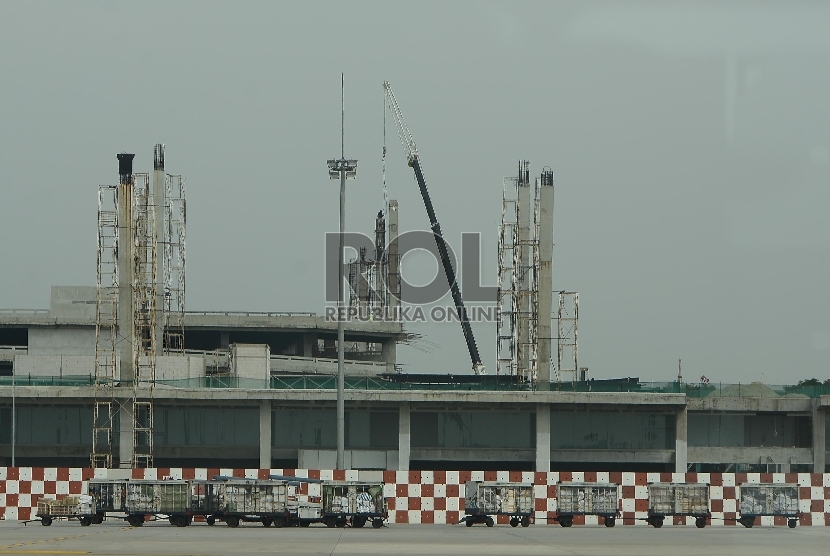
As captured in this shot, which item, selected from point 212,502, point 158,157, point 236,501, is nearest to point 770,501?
point 236,501

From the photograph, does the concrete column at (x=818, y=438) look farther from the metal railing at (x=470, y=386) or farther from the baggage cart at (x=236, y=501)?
the baggage cart at (x=236, y=501)

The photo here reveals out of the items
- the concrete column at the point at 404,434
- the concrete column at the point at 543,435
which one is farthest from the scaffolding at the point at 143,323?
the concrete column at the point at 543,435

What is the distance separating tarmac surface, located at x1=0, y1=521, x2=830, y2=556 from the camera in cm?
Result: 3400

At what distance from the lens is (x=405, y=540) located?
39188 millimetres

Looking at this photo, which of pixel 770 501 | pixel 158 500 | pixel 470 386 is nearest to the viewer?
pixel 158 500

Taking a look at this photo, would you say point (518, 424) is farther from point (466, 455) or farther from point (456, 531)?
point (456, 531)

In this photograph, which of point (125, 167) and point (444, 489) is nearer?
point (444, 489)

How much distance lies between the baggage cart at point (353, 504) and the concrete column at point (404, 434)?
32856 millimetres

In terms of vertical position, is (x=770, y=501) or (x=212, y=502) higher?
(x=212, y=502)

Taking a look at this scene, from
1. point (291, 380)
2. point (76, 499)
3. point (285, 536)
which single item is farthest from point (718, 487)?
point (291, 380)

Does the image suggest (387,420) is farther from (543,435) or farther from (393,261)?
(393,261)

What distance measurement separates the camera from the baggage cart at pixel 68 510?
1865 inches

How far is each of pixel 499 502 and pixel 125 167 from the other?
43.2 meters

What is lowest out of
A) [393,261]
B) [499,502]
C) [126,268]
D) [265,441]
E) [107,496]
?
[265,441]
